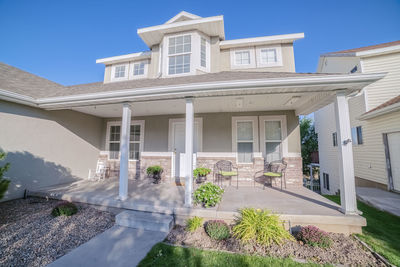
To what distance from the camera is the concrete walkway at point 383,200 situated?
4.29m

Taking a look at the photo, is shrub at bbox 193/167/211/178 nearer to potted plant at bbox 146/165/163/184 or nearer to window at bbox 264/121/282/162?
potted plant at bbox 146/165/163/184

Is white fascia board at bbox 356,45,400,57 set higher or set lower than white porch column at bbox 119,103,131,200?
higher

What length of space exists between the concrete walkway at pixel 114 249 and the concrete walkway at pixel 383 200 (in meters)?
5.84

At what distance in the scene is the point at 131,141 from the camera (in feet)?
22.8

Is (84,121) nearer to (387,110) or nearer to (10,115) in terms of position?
(10,115)

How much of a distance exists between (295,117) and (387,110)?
3231 millimetres

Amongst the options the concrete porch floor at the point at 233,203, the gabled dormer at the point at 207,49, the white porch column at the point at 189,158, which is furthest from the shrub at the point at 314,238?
the gabled dormer at the point at 207,49

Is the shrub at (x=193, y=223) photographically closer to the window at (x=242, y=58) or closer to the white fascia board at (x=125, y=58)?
the window at (x=242, y=58)

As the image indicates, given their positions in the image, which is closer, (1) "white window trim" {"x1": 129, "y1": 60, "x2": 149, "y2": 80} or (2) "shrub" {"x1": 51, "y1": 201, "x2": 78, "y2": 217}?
(2) "shrub" {"x1": 51, "y1": 201, "x2": 78, "y2": 217}

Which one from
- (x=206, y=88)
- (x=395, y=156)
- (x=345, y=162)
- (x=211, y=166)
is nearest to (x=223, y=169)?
(x=211, y=166)

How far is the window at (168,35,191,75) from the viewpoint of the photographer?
19.7ft

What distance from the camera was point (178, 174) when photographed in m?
6.61

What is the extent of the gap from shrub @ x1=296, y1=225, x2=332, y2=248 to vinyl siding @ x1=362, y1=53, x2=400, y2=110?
286 inches

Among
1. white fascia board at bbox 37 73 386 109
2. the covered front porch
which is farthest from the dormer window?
white fascia board at bbox 37 73 386 109
